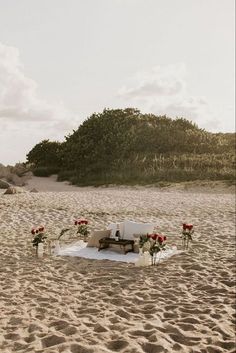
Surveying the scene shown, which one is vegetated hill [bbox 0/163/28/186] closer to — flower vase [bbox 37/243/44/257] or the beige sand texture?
the beige sand texture

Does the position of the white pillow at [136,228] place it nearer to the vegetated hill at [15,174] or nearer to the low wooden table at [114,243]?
the low wooden table at [114,243]

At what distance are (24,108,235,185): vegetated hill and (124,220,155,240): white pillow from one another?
2121cm

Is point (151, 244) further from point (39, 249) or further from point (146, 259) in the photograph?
point (39, 249)

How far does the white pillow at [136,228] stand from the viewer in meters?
12.7

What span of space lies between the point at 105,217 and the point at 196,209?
4.93m

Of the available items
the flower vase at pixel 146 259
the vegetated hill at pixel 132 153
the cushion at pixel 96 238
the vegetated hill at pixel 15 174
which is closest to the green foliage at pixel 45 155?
the vegetated hill at pixel 132 153

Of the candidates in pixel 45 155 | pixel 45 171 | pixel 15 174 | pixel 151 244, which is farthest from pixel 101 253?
pixel 45 155

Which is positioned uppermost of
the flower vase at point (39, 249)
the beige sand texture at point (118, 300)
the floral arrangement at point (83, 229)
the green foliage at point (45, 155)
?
the green foliage at point (45, 155)

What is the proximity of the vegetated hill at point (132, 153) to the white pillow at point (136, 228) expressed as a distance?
21213 mm

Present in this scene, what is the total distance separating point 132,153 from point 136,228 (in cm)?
3202

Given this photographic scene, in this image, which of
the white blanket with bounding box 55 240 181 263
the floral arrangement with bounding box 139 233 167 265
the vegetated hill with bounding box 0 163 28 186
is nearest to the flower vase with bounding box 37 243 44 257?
the white blanket with bounding box 55 240 181 263

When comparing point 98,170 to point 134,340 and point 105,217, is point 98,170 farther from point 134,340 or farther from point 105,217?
point 134,340

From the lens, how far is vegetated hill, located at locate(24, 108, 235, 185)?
36188 millimetres

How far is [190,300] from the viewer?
29.1ft
